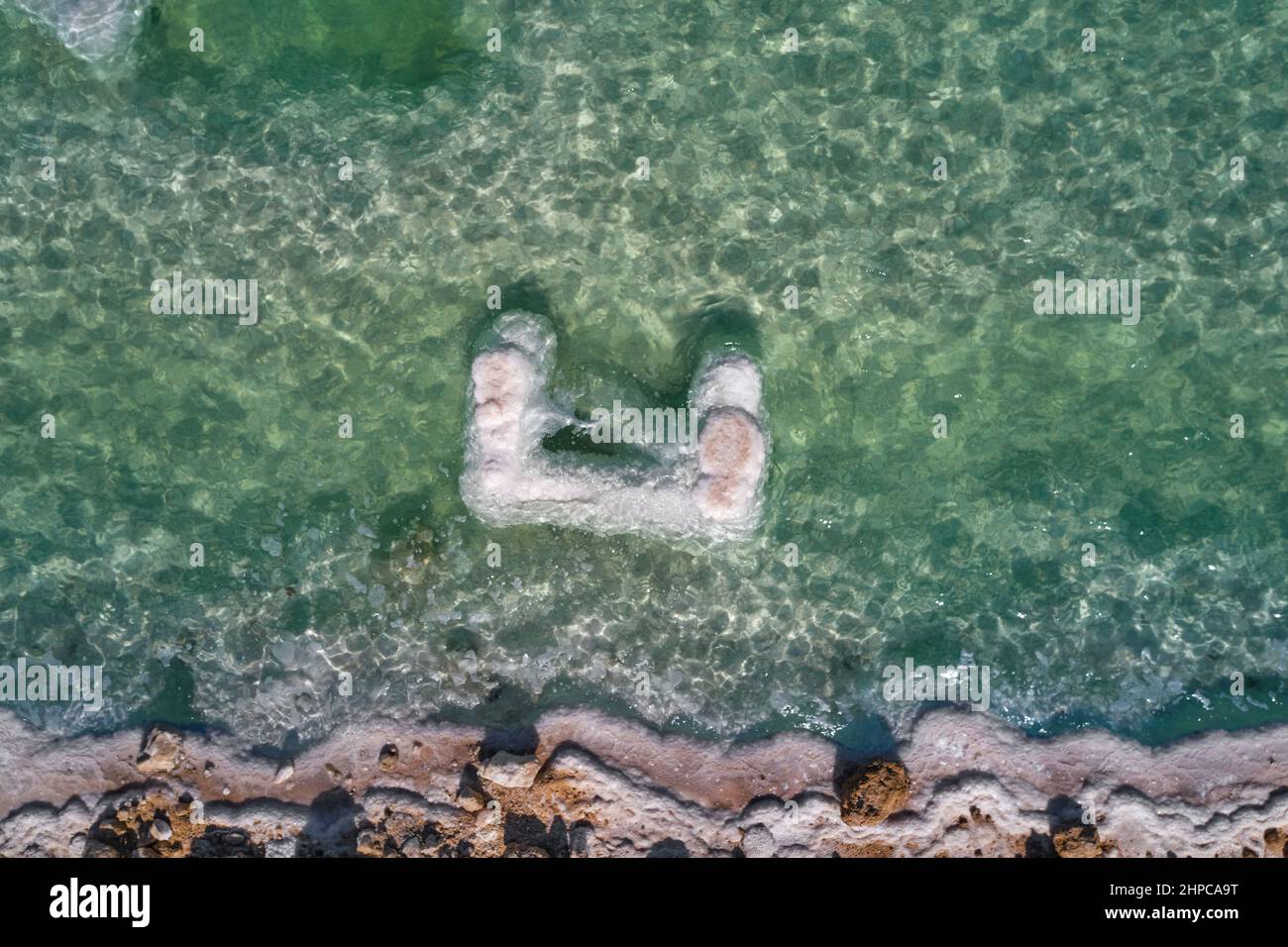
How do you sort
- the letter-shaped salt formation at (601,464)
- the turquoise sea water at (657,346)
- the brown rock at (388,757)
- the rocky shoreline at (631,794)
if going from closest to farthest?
the letter-shaped salt formation at (601,464) < the rocky shoreline at (631,794) < the turquoise sea water at (657,346) < the brown rock at (388,757)

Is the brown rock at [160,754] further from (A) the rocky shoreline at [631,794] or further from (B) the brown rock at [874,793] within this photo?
(B) the brown rock at [874,793]

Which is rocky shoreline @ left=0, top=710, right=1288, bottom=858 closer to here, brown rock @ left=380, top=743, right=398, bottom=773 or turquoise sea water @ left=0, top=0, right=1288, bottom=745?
brown rock @ left=380, top=743, right=398, bottom=773

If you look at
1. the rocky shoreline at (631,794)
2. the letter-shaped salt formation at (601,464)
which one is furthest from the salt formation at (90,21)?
the rocky shoreline at (631,794)

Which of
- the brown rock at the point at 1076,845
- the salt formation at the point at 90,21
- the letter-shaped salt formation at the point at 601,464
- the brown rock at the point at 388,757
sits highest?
the salt formation at the point at 90,21

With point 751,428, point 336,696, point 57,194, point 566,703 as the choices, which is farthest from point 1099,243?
point 57,194

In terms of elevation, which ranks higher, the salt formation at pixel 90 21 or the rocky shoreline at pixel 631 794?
the salt formation at pixel 90 21

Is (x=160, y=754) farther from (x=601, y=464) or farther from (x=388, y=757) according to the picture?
(x=601, y=464)

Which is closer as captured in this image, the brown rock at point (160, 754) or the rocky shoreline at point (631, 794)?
the rocky shoreline at point (631, 794)
